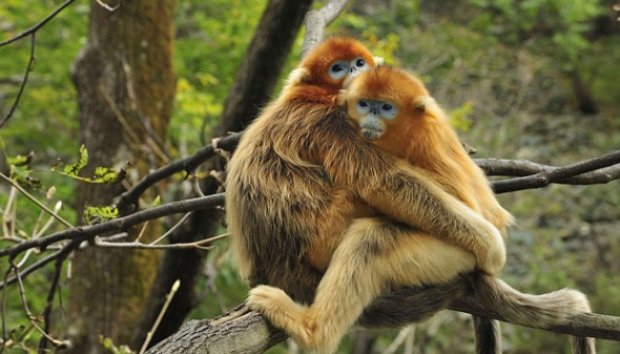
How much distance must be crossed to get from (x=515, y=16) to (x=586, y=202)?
3.98m

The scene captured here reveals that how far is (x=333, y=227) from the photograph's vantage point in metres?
3.05

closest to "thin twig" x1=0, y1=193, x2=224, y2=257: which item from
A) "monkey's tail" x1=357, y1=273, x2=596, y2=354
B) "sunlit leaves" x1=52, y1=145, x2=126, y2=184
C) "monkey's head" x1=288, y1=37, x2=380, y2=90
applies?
"sunlit leaves" x1=52, y1=145, x2=126, y2=184

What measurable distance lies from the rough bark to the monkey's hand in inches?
78.9

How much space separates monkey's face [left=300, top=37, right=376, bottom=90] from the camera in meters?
3.54

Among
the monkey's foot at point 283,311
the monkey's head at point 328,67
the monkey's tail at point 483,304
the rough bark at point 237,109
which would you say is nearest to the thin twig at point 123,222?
the monkey's head at point 328,67

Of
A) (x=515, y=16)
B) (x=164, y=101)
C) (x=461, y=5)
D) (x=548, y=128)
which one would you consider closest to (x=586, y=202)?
(x=548, y=128)

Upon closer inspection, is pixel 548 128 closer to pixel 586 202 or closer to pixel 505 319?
pixel 586 202

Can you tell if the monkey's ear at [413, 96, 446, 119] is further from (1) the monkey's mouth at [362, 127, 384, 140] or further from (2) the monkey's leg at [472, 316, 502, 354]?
(2) the monkey's leg at [472, 316, 502, 354]

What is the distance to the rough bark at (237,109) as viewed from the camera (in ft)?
15.2

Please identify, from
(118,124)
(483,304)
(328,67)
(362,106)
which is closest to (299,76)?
(328,67)

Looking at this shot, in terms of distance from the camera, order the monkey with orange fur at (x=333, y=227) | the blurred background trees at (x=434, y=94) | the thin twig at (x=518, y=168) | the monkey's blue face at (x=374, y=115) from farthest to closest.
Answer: the blurred background trees at (x=434, y=94), the thin twig at (x=518, y=168), the monkey's blue face at (x=374, y=115), the monkey with orange fur at (x=333, y=227)

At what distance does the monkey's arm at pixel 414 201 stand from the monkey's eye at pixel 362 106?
139 millimetres

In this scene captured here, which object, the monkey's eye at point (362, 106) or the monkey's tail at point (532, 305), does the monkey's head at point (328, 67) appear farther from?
the monkey's tail at point (532, 305)

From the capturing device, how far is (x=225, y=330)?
95.2 inches
